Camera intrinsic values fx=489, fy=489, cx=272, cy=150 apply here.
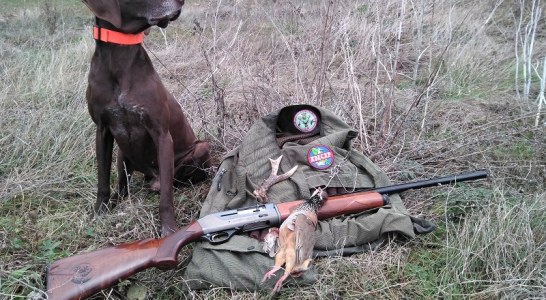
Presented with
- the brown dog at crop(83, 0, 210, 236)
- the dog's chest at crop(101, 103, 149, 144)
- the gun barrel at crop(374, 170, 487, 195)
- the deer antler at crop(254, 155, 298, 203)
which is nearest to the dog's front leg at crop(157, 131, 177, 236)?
the brown dog at crop(83, 0, 210, 236)

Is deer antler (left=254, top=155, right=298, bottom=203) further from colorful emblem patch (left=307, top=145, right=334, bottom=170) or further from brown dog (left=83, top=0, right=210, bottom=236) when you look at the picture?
brown dog (left=83, top=0, right=210, bottom=236)

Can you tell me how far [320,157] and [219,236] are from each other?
2.91 ft

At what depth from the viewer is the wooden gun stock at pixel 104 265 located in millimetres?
2172

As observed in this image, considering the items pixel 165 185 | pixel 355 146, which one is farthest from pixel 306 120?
pixel 165 185

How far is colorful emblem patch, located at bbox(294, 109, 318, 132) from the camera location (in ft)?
10.9

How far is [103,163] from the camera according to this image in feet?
10.4

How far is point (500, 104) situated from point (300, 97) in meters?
2.15

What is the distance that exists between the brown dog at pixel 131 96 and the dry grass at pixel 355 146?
12.3 inches

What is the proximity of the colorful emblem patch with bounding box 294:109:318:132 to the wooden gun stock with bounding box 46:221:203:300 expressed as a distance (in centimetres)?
127

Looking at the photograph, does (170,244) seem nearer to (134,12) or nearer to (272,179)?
(272,179)

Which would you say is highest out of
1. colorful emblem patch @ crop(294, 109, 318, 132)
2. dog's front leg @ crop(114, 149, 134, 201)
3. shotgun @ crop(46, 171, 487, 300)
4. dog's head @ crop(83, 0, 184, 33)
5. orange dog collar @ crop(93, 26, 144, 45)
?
dog's head @ crop(83, 0, 184, 33)

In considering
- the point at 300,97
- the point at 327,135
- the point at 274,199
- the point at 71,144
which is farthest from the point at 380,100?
the point at 71,144

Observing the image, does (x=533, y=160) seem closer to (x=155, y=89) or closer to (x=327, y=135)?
(x=327, y=135)

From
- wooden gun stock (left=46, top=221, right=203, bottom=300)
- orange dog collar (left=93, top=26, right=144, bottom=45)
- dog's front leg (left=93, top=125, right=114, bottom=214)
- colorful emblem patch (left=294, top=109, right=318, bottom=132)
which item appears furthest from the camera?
colorful emblem patch (left=294, top=109, right=318, bottom=132)
